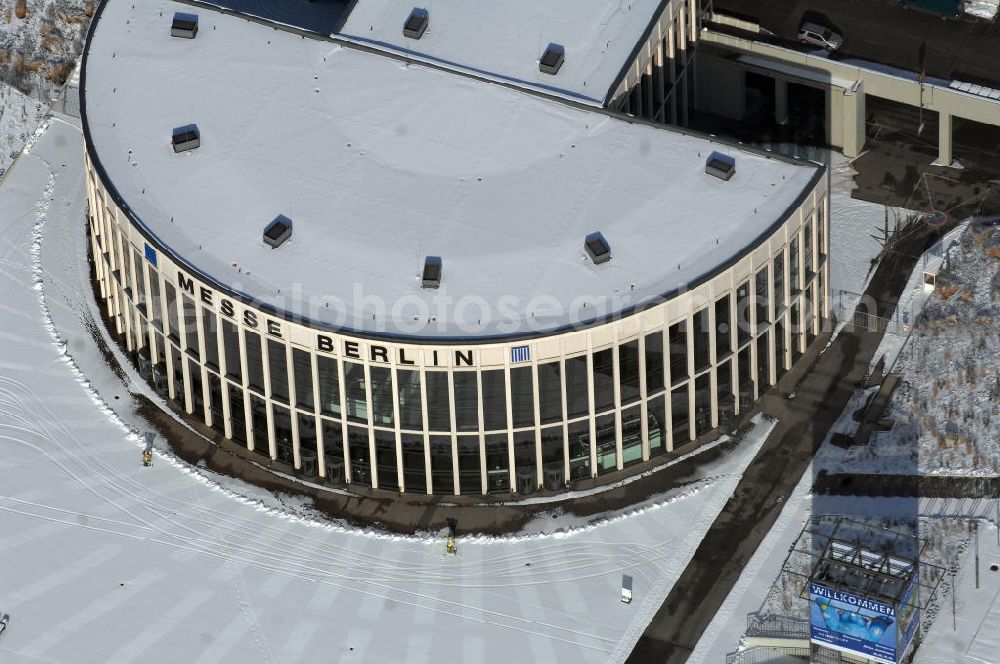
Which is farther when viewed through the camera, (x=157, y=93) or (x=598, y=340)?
(x=157, y=93)

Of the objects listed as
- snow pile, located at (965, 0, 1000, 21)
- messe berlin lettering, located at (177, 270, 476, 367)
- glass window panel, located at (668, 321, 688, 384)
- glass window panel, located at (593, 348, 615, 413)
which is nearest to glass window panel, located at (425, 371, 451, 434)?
messe berlin lettering, located at (177, 270, 476, 367)

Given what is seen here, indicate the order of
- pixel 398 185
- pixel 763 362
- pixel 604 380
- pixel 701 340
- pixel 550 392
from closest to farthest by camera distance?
pixel 550 392
pixel 604 380
pixel 701 340
pixel 398 185
pixel 763 362

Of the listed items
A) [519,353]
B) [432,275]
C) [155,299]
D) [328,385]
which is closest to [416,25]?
[432,275]

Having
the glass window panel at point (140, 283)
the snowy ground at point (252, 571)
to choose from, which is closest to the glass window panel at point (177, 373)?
the glass window panel at point (140, 283)

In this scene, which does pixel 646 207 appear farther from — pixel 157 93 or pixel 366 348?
pixel 157 93

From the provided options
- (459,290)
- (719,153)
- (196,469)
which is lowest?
(196,469)

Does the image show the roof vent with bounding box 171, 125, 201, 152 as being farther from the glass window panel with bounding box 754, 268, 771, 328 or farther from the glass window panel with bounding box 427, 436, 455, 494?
the glass window panel with bounding box 754, 268, 771, 328

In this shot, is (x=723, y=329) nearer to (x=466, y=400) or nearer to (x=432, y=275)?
(x=466, y=400)

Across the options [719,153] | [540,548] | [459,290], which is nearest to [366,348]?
[459,290]
